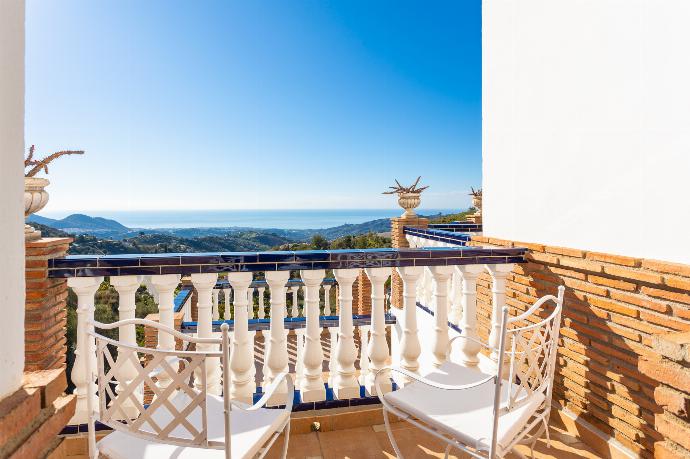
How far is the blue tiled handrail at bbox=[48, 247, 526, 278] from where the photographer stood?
2.12m

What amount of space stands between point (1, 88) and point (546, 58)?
11.3 feet

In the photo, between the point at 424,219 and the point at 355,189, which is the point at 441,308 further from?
A: the point at 355,189

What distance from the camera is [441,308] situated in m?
2.76

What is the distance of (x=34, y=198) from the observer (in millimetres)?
2191

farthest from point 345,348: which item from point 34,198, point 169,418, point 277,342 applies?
point 34,198

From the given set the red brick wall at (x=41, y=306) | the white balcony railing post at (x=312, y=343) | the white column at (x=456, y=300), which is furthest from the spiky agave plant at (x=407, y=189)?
the red brick wall at (x=41, y=306)

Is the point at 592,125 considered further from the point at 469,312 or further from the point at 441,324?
the point at 441,324

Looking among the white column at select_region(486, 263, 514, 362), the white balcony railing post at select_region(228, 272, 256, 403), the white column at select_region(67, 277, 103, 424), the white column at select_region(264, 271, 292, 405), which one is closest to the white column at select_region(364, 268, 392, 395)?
the white column at select_region(264, 271, 292, 405)

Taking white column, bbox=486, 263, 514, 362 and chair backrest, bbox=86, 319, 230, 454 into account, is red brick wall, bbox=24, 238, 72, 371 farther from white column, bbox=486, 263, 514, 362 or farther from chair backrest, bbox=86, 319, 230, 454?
white column, bbox=486, 263, 514, 362

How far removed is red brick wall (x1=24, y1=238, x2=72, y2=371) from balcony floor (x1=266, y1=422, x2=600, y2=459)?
1550mm

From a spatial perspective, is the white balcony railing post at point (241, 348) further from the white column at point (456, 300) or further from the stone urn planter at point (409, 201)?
the stone urn planter at point (409, 201)

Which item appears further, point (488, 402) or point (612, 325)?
point (612, 325)

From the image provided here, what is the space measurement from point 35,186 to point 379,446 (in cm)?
289

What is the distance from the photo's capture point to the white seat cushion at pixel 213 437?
1459 mm
